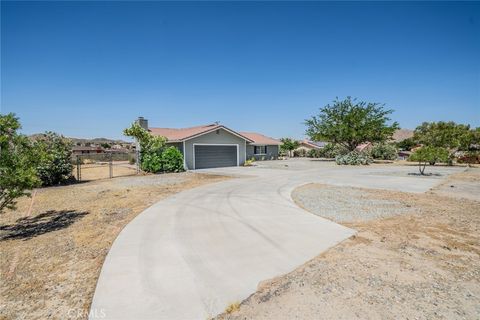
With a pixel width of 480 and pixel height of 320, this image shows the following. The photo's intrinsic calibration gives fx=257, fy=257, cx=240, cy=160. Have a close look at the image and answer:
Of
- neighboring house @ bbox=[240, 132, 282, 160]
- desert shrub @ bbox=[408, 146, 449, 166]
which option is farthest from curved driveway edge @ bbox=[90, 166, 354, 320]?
neighboring house @ bbox=[240, 132, 282, 160]

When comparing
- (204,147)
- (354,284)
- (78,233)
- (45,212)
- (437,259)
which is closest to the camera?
(354,284)

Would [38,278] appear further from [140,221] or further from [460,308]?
[460,308]

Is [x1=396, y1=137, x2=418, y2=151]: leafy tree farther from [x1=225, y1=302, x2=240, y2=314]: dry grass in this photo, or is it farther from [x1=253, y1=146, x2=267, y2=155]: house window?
[x1=225, y1=302, x2=240, y2=314]: dry grass

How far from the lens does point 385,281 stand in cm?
372

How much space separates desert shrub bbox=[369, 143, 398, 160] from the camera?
36516 mm

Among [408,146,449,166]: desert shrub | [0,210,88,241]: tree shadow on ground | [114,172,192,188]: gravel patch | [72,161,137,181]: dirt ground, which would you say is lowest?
[0,210,88,241]: tree shadow on ground

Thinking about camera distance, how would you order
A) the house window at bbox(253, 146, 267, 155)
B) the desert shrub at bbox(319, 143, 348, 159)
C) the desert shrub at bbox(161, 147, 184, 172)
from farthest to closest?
the desert shrub at bbox(319, 143, 348, 159), the house window at bbox(253, 146, 267, 155), the desert shrub at bbox(161, 147, 184, 172)

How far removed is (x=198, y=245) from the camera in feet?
16.9

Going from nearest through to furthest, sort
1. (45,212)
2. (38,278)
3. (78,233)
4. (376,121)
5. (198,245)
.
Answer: (38,278), (198,245), (78,233), (45,212), (376,121)

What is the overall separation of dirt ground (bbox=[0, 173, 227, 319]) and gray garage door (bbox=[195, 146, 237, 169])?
1273 cm

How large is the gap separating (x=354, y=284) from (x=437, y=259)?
1.93 metres

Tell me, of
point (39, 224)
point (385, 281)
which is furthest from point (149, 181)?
point (385, 281)

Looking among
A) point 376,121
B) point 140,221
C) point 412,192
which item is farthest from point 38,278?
point 376,121

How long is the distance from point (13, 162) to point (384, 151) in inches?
1587
